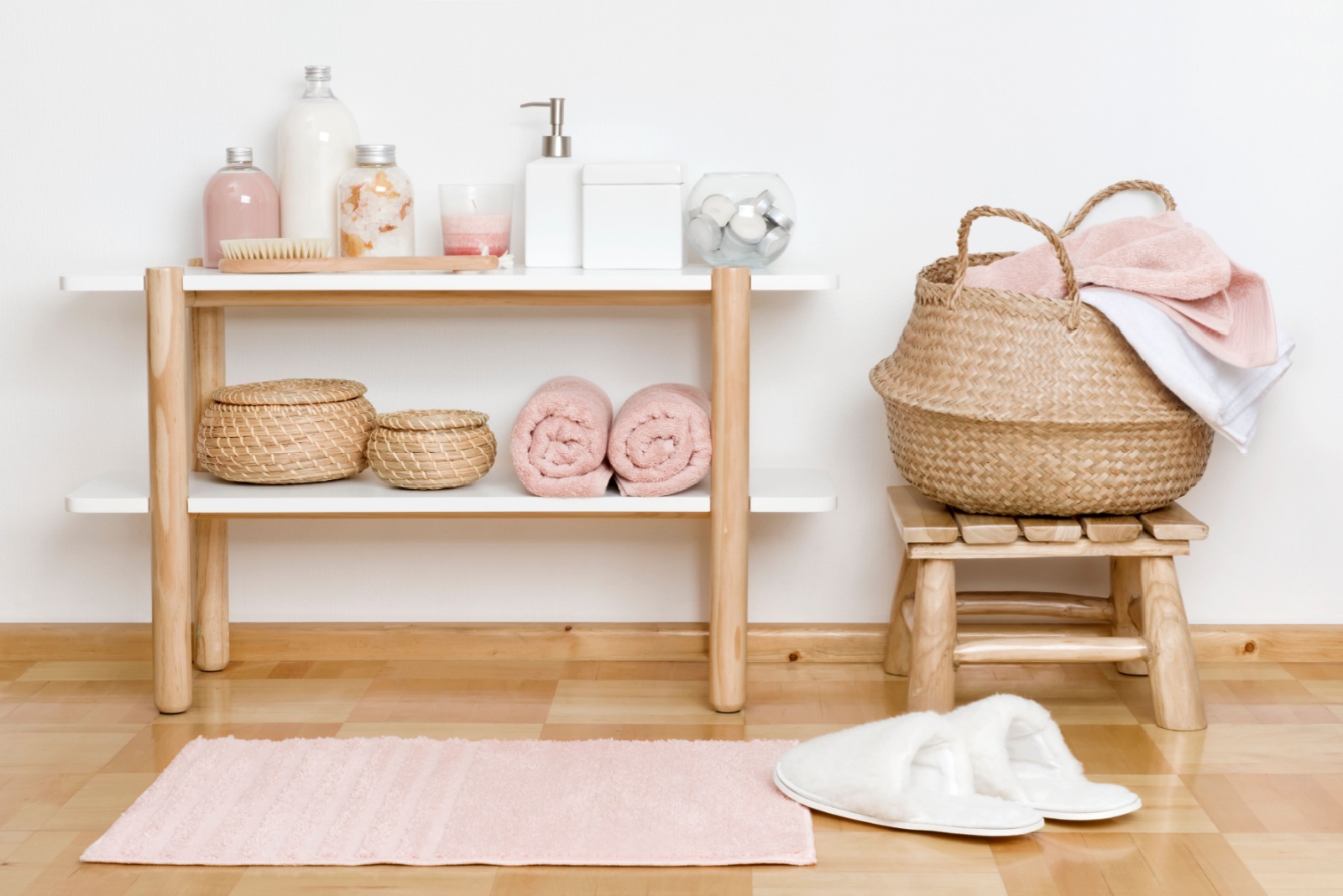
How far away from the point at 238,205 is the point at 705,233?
2.08 feet

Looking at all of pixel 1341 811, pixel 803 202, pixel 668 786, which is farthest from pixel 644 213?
pixel 1341 811

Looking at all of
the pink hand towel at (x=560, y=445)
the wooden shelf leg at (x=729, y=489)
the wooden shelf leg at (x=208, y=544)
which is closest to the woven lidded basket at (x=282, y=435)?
the wooden shelf leg at (x=208, y=544)

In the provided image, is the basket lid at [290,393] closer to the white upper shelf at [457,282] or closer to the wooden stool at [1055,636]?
the white upper shelf at [457,282]

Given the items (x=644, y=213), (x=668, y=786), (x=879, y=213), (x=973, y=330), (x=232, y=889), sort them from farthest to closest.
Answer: (x=879, y=213) → (x=644, y=213) → (x=973, y=330) → (x=668, y=786) → (x=232, y=889)

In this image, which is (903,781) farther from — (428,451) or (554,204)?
(554,204)

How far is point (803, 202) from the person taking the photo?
1971 mm

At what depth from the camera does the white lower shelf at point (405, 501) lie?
175 centimetres

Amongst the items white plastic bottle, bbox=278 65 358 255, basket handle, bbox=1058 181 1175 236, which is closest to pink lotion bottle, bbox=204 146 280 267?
white plastic bottle, bbox=278 65 358 255

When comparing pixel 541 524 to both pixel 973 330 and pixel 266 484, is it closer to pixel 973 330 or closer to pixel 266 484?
pixel 266 484

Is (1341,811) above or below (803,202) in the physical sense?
below

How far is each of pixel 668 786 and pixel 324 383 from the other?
0.76 m

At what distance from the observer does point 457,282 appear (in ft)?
5.61

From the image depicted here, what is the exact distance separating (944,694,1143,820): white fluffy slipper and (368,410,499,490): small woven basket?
0.70 metres

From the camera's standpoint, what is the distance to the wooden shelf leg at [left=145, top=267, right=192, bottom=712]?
174 cm
